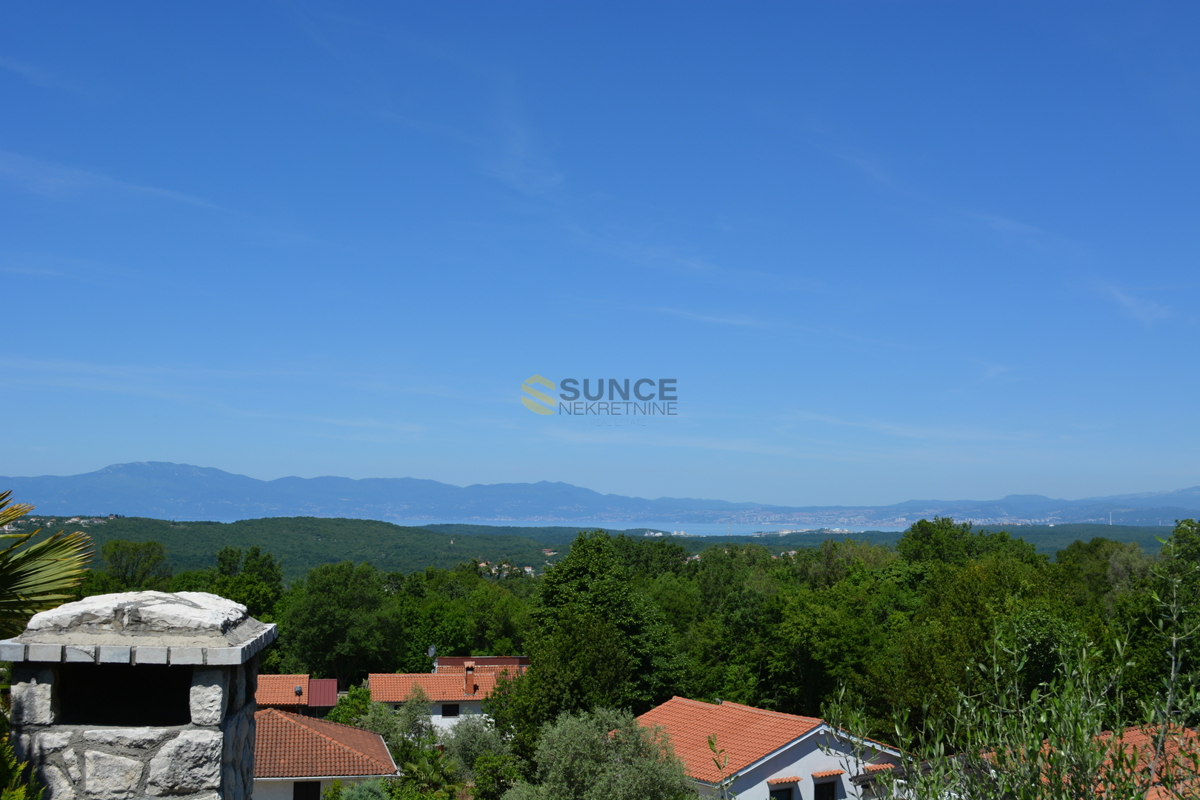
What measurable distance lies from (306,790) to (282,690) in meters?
22.2

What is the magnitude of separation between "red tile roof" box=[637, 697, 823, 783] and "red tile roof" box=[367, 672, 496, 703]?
830 inches

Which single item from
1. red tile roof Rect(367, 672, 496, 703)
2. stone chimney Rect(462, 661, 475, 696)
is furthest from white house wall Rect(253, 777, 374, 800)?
stone chimney Rect(462, 661, 475, 696)

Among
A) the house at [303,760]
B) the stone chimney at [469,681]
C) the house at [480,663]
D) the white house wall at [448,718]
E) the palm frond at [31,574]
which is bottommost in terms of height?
the white house wall at [448,718]

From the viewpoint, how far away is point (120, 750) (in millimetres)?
3863

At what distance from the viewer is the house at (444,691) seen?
4909 cm

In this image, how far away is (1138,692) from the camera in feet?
84.7

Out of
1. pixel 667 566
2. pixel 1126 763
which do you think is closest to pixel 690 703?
pixel 1126 763

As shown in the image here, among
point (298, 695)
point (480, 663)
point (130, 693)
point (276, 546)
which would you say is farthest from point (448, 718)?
point (276, 546)

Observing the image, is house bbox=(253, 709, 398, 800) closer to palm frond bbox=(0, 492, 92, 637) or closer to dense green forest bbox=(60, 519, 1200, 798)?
dense green forest bbox=(60, 519, 1200, 798)

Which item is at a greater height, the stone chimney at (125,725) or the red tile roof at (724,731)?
the stone chimney at (125,725)

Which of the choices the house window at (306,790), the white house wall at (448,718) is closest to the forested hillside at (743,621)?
the white house wall at (448,718)

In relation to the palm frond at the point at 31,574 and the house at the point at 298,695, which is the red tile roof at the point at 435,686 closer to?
the house at the point at 298,695

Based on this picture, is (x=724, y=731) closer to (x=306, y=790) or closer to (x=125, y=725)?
(x=306, y=790)

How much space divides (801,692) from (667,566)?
44.7 metres
